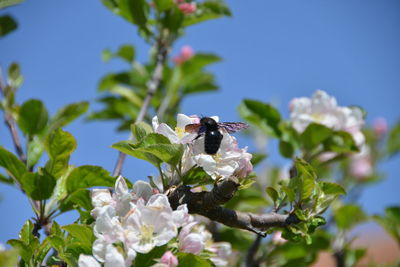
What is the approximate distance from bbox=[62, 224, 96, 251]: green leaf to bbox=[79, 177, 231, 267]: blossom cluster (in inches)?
1.7

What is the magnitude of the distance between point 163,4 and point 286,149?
38.1 inches

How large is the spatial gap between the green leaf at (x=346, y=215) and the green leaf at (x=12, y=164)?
166 cm

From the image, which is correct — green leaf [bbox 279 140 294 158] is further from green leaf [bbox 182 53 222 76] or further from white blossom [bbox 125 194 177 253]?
white blossom [bbox 125 194 177 253]

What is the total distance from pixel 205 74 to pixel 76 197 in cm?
181

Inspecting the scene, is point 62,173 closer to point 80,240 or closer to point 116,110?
point 80,240

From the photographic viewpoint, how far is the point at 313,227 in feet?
5.13

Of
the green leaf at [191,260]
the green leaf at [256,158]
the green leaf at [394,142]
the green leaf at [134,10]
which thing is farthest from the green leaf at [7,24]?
the green leaf at [394,142]

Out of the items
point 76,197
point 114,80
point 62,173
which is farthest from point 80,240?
point 114,80

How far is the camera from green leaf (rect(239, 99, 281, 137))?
8.56ft

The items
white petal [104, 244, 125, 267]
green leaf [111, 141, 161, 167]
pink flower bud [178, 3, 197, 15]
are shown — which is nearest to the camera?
white petal [104, 244, 125, 267]

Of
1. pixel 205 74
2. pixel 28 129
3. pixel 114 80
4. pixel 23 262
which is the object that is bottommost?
pixel 23 262

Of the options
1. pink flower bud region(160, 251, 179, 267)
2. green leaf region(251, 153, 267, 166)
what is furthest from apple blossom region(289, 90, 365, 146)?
pink flower bud region(160, 251, 179, 267)

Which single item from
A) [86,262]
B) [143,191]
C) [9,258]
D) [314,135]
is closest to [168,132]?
[143,191]

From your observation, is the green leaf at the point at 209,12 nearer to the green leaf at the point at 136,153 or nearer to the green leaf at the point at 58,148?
the green leaf at the point at 58,148
